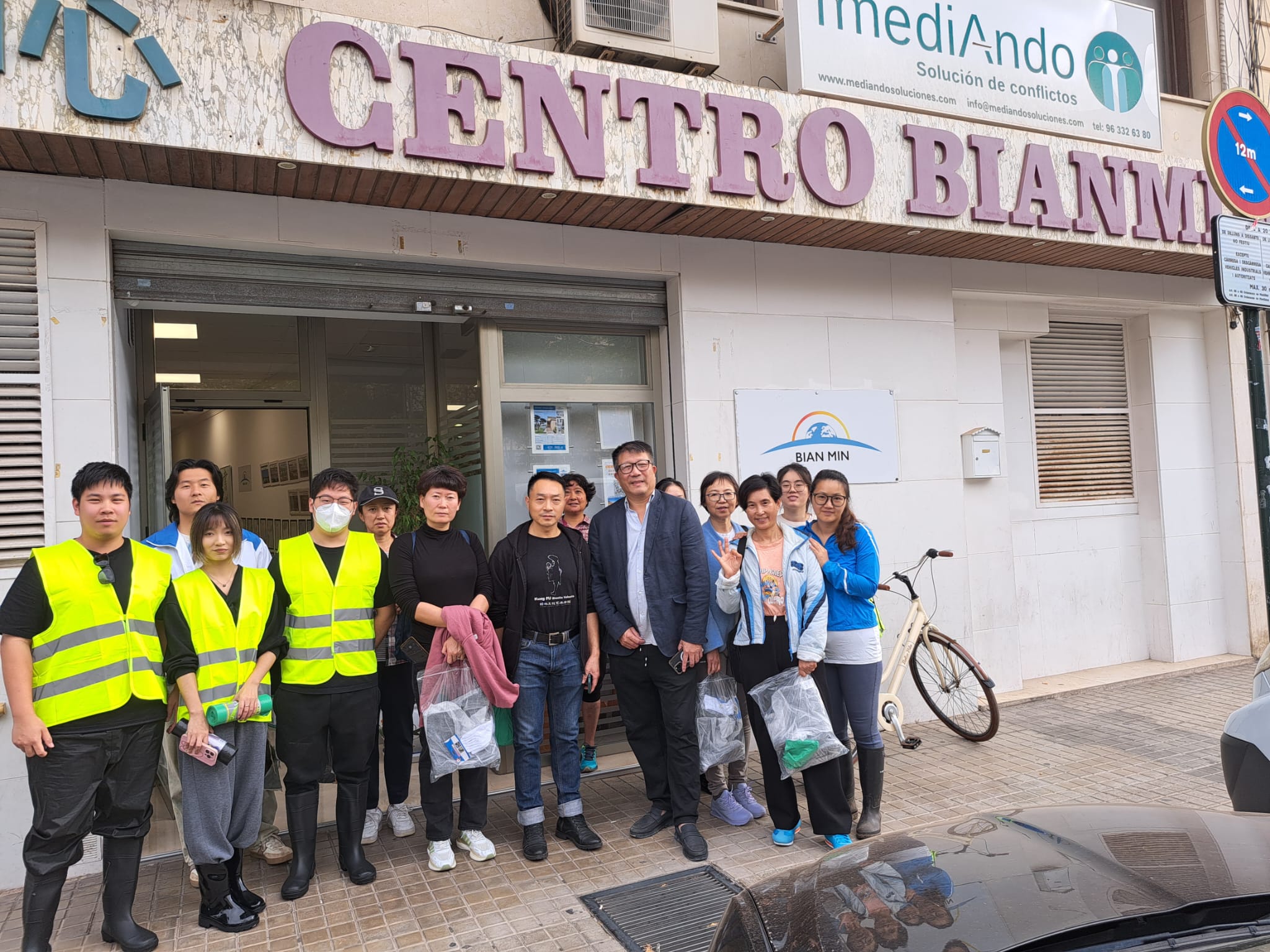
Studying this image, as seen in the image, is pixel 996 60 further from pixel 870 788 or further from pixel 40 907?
pixel 40 907

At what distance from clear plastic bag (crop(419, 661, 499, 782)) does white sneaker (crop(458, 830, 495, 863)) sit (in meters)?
0.37

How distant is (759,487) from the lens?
4.63m

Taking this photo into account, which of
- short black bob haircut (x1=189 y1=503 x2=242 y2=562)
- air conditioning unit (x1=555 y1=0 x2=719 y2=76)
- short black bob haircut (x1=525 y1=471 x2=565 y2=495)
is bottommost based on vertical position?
short black bob haircut (x1=189 y1=503 x2=242 y2=562)

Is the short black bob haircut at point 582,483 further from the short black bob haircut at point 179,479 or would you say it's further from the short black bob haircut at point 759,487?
the short black bob haircut at point 179,479

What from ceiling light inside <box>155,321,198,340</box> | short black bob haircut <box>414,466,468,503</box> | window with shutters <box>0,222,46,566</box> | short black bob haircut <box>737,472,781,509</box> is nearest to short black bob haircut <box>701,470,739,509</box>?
short black bob haircut <box>737,472,781,509</box>

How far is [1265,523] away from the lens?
181 inches

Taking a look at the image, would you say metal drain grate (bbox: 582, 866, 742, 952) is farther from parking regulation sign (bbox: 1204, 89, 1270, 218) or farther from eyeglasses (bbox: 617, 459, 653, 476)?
parking regulation sign (bbox: 1204, 89, 1270, 218)

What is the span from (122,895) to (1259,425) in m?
5.84

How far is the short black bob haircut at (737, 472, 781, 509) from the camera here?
464cm

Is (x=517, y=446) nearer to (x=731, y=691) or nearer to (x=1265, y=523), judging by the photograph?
(x=731, y=691)

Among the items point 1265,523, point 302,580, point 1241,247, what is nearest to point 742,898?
point 302,580

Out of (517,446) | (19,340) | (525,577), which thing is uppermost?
(19,340)

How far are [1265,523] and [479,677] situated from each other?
4.11 metres

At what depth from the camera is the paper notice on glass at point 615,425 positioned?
6656 mm
